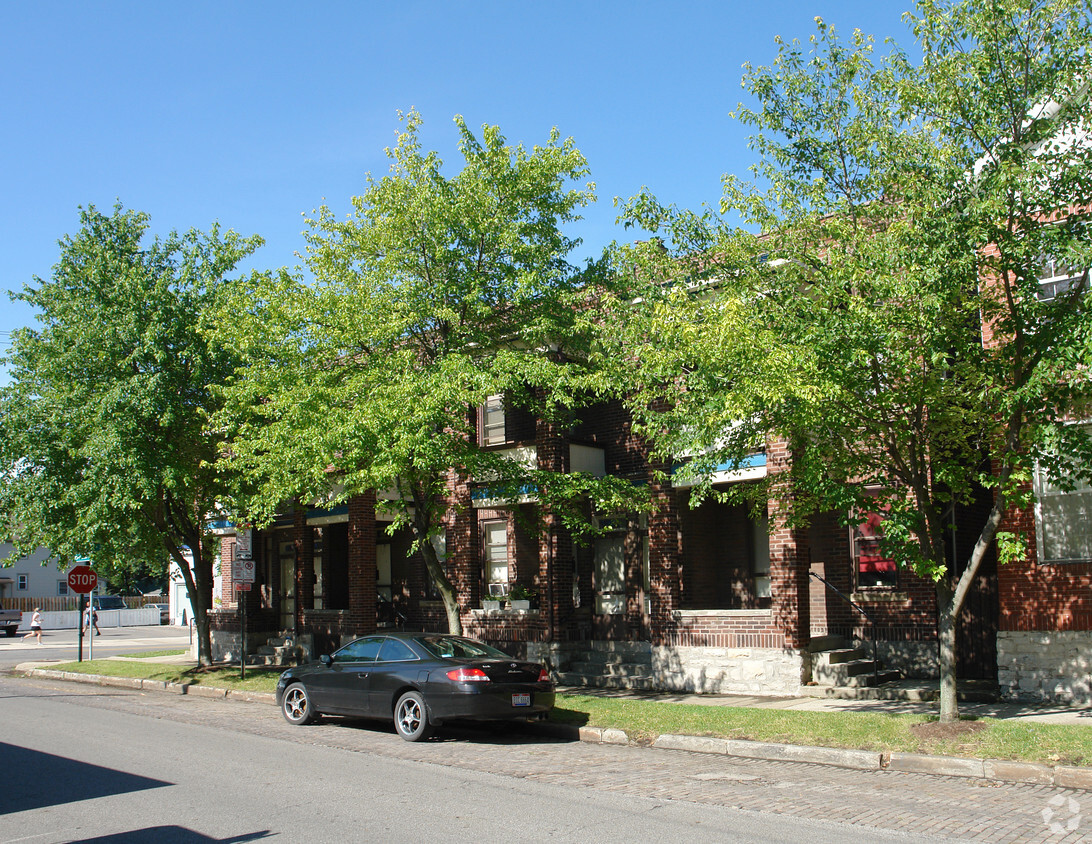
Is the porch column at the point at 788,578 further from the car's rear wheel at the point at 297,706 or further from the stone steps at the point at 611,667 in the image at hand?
the car's rear wheel at the point at 297,706

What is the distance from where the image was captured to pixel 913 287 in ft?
33.4

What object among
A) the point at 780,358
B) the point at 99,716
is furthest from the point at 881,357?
the point at 99,716

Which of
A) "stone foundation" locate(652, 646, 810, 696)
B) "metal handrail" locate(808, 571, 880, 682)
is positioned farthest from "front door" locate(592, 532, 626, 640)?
"metal handrail" locate(808, 571, 880, 682)

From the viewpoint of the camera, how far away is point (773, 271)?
40.0ft

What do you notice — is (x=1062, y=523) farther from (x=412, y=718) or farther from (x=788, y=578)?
(x=412, y=718)

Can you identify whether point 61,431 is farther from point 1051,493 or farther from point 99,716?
point 1051,493

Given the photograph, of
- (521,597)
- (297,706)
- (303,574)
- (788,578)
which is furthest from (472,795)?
(303,574)

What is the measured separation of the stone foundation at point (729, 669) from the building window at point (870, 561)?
6.88 feet

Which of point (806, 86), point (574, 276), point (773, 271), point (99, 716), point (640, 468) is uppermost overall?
point (806, 86)

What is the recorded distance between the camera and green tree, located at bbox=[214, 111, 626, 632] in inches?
570

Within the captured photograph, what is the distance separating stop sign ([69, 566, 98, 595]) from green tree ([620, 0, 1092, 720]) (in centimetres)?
1878

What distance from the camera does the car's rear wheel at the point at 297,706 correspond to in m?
14.1

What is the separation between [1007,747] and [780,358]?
4.69 m

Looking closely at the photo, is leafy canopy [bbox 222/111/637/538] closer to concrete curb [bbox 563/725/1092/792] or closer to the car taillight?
the car taillight
